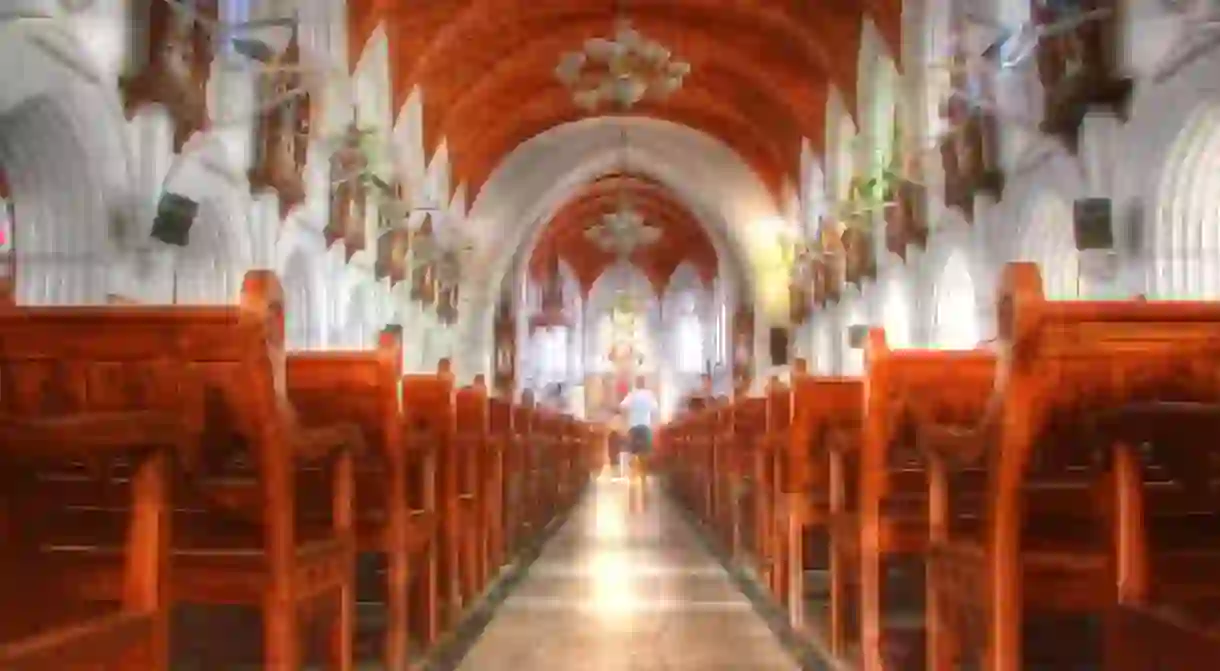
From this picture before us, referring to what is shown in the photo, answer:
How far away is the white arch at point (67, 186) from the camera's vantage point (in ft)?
32.1

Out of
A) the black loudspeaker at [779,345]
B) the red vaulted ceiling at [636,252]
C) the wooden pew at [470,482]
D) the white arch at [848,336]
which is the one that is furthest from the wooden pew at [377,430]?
the red vaulted ceiling at [636,252]

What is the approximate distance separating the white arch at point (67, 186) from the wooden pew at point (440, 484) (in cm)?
495

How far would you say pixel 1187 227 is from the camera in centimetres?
1019

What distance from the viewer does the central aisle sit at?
5441mm

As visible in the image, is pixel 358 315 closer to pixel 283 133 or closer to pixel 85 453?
pixel 283 133

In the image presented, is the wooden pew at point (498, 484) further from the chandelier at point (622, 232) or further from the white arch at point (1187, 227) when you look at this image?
the chandelier at point (622, 232)

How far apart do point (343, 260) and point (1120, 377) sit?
15262mm

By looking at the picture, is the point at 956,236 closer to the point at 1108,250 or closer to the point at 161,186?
the point at 1108,250

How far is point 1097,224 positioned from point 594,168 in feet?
60.7

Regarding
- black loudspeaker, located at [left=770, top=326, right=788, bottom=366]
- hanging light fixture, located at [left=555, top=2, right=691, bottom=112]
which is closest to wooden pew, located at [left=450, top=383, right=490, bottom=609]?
hanging light fixture, located at [left=555, top=2, right=691, bottom=112]

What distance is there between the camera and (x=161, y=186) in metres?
10.8

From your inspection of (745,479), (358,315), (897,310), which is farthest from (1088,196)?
(358,315)

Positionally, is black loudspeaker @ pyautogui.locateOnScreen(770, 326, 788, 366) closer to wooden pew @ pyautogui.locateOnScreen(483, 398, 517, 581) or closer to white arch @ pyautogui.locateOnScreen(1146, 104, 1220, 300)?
white arch @ pyautogui.locateOnScreen(1146, 104, 1220, 300)

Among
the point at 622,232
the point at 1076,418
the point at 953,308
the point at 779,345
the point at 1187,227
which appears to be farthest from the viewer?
the point at 622,232
